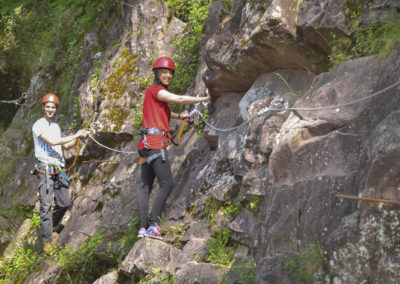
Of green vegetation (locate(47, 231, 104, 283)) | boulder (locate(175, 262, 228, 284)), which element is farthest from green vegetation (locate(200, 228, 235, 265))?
green vegetation (locate(47, 231, 104, 283))

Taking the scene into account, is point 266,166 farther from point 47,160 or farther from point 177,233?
point 47,160

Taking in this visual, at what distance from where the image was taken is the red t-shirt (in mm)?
6746

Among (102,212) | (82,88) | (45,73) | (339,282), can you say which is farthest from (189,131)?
(45,73)

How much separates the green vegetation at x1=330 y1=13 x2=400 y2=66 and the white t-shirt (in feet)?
17.3

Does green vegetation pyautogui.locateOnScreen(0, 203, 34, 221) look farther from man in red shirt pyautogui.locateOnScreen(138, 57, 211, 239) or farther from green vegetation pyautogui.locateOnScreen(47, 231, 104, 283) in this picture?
man in red shirt pyautogui.locateOnScreen(138, 57, 211, 239)

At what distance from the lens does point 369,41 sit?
5.07 metres

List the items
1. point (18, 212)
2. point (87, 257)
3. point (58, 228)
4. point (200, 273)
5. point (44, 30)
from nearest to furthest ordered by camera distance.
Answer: point (200, 273)
point (87, 257)
point (58, 228)
point (18, 212)
point (44, 30)

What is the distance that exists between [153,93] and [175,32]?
386cm

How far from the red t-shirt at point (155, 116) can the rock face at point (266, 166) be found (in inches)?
29.6

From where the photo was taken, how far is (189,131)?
8305mm

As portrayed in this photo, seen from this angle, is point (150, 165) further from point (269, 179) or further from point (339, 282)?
point (339, 282)

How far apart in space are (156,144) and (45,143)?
304cm

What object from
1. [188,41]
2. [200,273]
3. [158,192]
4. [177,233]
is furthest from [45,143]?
[200,273]

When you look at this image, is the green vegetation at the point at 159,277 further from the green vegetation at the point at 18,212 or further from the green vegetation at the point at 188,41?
the green vegetation at the point at 18,212
